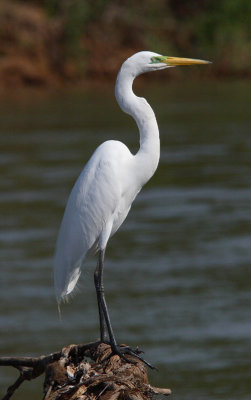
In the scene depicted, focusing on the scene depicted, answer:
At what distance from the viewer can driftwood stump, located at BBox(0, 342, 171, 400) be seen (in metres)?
3.41

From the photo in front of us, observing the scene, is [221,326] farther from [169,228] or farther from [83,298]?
[169,228]

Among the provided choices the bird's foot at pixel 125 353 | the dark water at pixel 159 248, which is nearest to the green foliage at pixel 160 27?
the dark water at pixel 159 248

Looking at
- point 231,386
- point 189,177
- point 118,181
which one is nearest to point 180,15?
point 189,177

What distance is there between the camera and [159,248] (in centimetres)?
1193

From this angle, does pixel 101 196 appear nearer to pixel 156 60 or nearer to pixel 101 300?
pixel 101 300

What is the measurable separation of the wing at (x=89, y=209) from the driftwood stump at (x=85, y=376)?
0.67 metres

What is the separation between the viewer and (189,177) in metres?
15.8

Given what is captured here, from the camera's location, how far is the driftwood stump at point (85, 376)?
341 centimetres

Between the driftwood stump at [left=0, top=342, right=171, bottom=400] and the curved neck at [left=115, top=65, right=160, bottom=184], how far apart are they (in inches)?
39.9

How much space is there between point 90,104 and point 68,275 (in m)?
18.0

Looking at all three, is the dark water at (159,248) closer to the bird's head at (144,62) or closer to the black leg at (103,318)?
the black leg at (103,318)

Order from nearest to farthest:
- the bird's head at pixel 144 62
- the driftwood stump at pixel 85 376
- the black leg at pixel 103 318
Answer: the driftwood stump at pixel 85 376 < the black leg at pixel 103 318 < the bird's head at pixel 144 62

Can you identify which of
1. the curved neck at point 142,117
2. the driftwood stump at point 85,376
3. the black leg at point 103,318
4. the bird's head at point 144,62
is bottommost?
the driftwood stump at point 85,376

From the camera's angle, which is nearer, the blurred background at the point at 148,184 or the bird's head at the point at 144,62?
the bird's head at the point at 144,62
